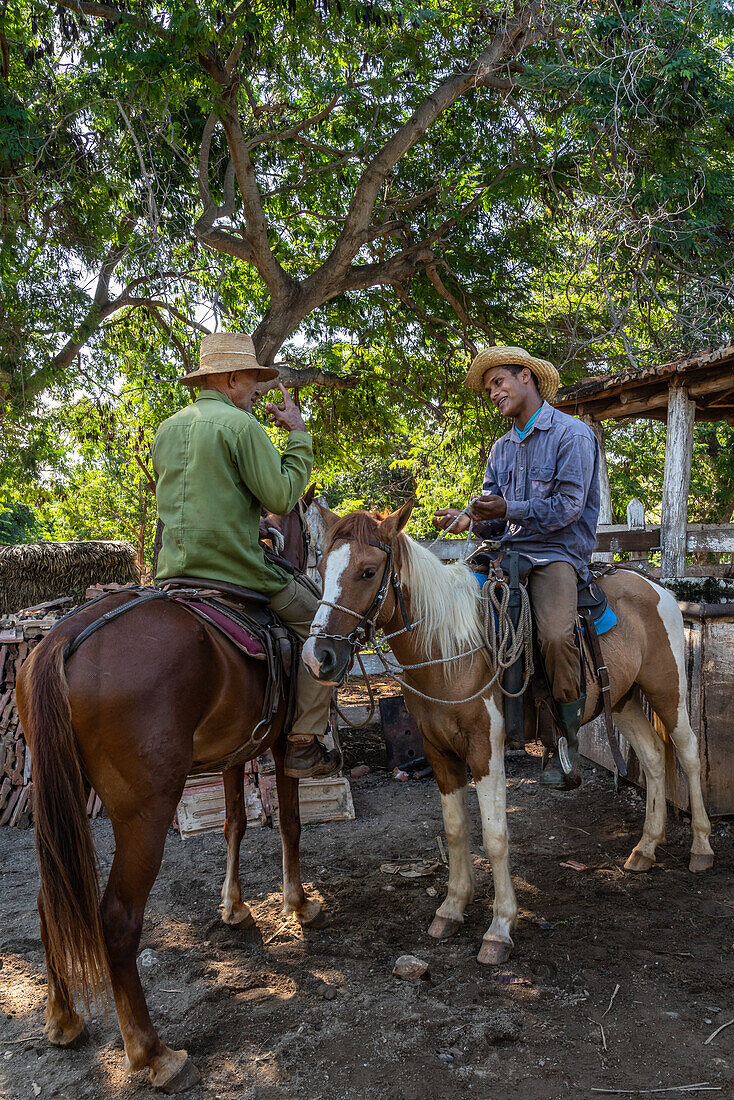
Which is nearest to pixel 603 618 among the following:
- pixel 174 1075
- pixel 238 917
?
pixel 238 917

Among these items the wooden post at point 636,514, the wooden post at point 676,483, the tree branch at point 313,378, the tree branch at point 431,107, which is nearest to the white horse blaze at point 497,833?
the wooden post at point 676,483

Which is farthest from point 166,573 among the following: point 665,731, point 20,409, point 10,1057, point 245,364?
point 20,409

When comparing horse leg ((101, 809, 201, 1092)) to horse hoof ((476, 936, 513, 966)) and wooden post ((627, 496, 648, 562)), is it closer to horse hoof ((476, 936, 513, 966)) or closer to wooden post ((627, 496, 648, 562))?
horse hoof ((476, 936, 513, 966))

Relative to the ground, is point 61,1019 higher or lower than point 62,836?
lower

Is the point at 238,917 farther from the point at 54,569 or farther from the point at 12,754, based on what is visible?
the point at 54,569

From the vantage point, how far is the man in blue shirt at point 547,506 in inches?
142

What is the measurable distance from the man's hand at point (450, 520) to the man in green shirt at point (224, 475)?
2.49ft

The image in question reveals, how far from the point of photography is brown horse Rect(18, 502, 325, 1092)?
8.36 ft

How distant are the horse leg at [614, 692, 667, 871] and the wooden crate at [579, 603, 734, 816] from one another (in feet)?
1.54

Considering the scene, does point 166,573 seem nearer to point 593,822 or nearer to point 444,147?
point 593,822

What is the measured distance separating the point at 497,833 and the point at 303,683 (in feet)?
4.07

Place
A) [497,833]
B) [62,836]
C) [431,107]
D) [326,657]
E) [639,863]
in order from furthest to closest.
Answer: [431,107], [639,863], [497,833], [326,657], [62,836]

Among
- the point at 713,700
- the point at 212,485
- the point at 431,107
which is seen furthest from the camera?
the point at 431,107

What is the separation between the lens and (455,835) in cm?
378
